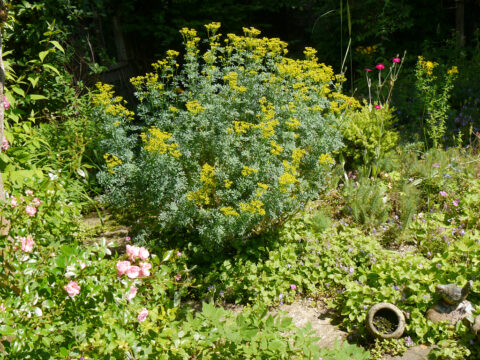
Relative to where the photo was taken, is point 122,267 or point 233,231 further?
point 233,231

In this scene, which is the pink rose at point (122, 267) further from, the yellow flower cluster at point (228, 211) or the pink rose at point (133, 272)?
the yellow flower cluster at point (228, 211)

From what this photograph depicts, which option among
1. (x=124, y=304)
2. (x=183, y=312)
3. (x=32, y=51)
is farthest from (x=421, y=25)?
(x=124, y=304)

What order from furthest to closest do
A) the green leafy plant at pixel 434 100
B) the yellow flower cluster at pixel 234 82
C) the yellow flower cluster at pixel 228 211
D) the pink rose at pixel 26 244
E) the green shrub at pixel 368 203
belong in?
the green leafy plant at pixel 434 100
the green shrub at pixel 368 203
the yellow flower cluster at pixel 234 82
the yellow flower cluster at pixel 228 211
the pink rose at pixel 26 244

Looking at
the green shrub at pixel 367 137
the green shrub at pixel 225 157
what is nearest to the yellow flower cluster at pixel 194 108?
the green shrub at pixel 225 157

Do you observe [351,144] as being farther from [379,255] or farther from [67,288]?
[67,288]

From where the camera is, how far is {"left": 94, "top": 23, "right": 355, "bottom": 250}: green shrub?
3.28 meters

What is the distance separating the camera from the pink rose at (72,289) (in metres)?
1.93

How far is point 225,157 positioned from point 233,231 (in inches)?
23.1

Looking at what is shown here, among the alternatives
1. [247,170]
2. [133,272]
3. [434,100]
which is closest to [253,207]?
[247,170]

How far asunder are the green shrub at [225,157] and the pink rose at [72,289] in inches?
50.7

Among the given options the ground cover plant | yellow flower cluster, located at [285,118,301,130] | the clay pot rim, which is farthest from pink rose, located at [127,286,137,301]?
yellow flower cluster, located at [285,118,301,130]

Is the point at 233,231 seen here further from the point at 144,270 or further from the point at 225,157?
the point at 144,270

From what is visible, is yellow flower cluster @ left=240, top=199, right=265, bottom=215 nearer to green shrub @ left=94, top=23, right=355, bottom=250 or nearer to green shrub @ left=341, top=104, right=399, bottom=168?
green shrub @ left=94, top=23, right=355, bottom=250

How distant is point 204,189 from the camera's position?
335 centimetres
